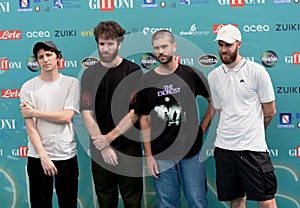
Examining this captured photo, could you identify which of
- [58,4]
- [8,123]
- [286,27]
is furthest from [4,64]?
[286,27]

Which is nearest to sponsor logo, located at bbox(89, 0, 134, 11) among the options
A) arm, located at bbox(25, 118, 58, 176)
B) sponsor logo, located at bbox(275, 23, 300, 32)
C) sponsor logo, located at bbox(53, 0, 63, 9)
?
sponsor logo, located at bbox(53, 0, 63, 9)

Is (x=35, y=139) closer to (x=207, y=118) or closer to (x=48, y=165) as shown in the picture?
(x=48, y=165)

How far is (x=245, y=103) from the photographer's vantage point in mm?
2699

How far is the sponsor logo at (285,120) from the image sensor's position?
3.14m

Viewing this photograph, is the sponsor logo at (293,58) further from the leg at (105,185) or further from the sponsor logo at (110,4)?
the leg at (105,185)

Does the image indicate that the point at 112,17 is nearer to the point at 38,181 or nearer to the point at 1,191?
the point at 38,181

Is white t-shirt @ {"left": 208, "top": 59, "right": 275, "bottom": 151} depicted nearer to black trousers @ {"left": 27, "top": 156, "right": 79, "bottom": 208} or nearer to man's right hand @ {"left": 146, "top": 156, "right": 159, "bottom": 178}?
man's right hand @ {"left": 146, "top": 156, "right": 159, "bottom": 178}

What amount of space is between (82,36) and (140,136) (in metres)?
0.88

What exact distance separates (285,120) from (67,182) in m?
1.63

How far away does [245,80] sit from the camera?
269 centimetres

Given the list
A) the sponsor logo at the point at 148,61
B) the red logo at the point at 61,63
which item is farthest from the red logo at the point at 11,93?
the sponsor logo at the point at 148,61

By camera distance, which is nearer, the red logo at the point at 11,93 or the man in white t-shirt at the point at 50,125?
the man in white t-shirt at the point at 50,125

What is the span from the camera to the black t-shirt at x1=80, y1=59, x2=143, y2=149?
282 centimetres

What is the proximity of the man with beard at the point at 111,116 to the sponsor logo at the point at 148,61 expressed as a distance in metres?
0.34
